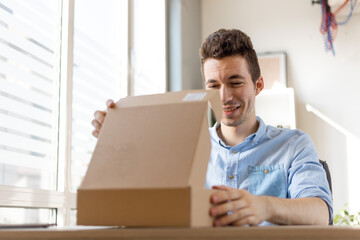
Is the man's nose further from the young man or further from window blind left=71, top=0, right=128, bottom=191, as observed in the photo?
window blind left=71, top=0, right=128, bottom=191

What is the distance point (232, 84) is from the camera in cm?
151

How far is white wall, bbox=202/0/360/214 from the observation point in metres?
3.37

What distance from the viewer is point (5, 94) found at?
69.9 inches

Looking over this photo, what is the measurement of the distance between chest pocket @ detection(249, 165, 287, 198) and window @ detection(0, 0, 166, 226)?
0.85 meters

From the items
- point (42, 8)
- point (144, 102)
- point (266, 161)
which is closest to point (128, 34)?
point (42, 8)

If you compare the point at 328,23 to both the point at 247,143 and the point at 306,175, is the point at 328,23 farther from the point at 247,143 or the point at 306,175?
the point at 306,175

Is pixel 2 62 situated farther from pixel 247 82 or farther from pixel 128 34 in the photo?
pixel 128 34

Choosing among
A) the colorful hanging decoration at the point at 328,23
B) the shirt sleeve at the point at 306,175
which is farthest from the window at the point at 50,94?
the colorful hanging decoration at the point at 328,23

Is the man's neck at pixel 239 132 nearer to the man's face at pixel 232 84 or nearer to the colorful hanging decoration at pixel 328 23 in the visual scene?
the man's face at pixel 232 84

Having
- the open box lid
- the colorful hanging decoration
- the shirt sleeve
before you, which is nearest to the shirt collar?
the shirt sleeve

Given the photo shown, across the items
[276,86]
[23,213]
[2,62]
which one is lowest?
[23,213]

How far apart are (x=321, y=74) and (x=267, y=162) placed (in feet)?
7.32

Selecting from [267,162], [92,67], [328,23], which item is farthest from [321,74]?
[267,162]

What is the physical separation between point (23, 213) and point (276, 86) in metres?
2.15
